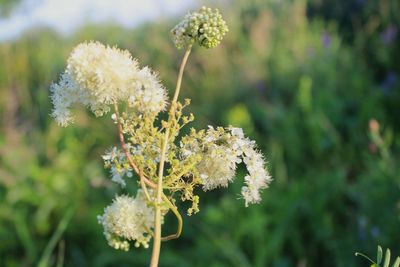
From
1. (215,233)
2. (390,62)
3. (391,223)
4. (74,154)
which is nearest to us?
(391,223)

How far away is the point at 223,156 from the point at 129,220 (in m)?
0.22

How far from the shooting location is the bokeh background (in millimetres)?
3938

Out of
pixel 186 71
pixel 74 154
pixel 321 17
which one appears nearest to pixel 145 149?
pixel 74 154

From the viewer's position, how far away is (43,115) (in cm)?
738

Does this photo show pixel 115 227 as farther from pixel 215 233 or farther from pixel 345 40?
pixel 345 40

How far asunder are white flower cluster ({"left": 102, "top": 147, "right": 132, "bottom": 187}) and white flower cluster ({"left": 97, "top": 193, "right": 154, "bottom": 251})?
0.04 metres

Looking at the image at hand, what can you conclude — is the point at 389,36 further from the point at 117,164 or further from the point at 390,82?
the point at 117,164

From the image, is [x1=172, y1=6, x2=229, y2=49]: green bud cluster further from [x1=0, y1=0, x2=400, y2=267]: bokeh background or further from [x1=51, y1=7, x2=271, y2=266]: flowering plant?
[x1=0, y1=0, x2=400, y2=267]: bokeh background

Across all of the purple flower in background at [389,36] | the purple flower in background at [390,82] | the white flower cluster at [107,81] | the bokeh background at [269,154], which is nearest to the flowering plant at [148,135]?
the white flower cluster at [107,81]

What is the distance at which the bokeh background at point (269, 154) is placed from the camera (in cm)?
394

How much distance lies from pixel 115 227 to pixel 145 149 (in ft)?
0.54

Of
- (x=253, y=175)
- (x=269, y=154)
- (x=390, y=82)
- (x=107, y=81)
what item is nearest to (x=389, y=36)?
(x=390, y=82)

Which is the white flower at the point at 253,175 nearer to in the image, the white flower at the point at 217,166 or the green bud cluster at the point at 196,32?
the white flower at the point at 217,166

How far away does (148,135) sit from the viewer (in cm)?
119
